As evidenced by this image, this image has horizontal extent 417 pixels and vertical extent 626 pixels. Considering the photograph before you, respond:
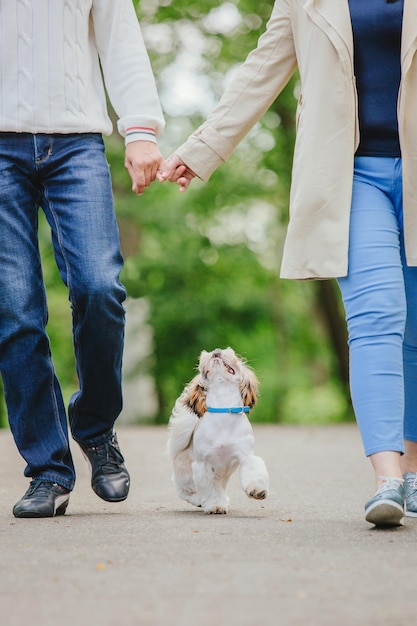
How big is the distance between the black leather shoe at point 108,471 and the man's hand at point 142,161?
111 centimetres

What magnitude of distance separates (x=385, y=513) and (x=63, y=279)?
1.63 meters

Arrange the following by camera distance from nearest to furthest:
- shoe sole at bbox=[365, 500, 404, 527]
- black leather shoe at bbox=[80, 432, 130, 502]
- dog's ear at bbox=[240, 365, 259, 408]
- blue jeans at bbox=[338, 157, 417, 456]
A: shoe sole at bbox=[365, 500, 404, 527]
blue jeans at bbox=[338, 157, 417, 456]
black leather shoe at bbox=[80, 432, 130, 502]
dog's ear at bbox=[240, 365, 259, 408]

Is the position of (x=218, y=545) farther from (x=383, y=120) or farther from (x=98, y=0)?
(x=98, y=0)

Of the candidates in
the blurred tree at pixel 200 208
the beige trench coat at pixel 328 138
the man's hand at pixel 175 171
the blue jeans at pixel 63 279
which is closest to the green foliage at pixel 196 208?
the blurred tree at pixel 200 208

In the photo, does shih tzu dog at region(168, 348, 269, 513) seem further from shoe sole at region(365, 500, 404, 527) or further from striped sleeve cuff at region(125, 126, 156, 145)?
striped sleeve cuff at region(125, 126, 156, 145)

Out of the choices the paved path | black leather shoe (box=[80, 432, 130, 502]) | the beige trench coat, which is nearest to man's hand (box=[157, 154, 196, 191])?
the beige trench coat

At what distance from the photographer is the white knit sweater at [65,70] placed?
4.58 metres

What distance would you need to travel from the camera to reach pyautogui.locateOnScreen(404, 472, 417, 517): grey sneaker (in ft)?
14.9

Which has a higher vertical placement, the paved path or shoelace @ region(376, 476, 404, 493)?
shoelace @ region(376, 476, 404, 493)

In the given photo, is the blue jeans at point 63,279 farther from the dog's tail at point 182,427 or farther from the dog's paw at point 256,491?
the dog's paw at point 256,491

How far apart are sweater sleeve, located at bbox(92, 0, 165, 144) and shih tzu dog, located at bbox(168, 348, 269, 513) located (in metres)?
1.02

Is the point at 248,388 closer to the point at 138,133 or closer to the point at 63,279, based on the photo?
the point at 63,279

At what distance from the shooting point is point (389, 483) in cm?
400

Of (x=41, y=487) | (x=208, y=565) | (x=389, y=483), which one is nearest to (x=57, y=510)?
(x=41, y=487)
